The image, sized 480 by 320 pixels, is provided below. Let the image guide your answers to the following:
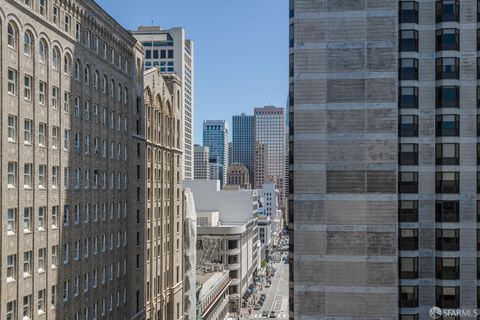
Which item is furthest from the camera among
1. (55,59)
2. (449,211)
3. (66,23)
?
(66,23)

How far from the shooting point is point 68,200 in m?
50.6

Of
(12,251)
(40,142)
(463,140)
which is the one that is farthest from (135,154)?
(463,140)

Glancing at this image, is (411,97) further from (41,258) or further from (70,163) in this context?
(41,258)

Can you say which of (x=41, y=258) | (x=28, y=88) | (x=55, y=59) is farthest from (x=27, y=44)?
(x=41, y=258)

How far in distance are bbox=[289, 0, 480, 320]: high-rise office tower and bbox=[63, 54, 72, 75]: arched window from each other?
21271 millimetres

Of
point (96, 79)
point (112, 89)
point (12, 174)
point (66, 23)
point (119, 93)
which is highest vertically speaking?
point (66, 23)

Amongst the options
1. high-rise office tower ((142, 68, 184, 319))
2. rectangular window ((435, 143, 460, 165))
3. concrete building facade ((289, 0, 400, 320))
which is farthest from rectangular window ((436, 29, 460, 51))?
high-rise office tower ((142, 68, 184, 319))

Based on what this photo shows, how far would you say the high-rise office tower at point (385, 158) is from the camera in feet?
146

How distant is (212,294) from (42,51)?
76366 millimetres

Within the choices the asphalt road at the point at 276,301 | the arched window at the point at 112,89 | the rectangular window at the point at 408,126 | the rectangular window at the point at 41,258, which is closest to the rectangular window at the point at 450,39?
the rectangular window at the point at 408,126

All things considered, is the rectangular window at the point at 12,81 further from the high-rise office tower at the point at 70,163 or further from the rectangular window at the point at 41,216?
the rectangular window at the point at 41,216

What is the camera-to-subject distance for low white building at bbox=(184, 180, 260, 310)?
13338cm

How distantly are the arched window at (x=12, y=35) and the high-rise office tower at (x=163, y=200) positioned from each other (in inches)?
1246

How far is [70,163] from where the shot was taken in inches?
2019
